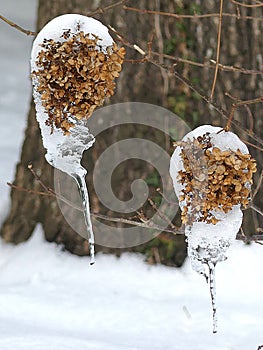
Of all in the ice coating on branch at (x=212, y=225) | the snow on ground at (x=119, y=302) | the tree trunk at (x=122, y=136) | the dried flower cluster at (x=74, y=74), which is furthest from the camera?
the tree trunk at (x=122, y=136)

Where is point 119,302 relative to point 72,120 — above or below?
below

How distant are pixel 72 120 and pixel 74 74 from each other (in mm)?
82

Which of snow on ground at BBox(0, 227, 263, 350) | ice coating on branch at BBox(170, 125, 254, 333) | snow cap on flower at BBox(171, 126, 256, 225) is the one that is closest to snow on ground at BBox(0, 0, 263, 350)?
snow on ground at BBox(0, 227, 263, 350)

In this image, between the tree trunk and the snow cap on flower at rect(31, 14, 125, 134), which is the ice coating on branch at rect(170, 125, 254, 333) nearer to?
the snow cap on flower at rect(31, 14, 125, 134)

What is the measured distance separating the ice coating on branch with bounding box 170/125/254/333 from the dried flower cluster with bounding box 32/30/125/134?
0.62 ft

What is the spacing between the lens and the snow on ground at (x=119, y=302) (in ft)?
6.29

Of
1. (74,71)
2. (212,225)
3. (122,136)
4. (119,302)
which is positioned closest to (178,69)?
(122,136)

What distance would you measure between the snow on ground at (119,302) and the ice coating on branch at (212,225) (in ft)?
2.29

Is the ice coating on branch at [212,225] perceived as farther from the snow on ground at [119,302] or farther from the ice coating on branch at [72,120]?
the snow on ground at [119,302]

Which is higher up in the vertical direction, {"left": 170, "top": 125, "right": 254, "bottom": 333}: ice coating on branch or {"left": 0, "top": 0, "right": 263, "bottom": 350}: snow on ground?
{"left": 170, "top": 125, "right": 254, "bottom": 333}: ice coating on branch

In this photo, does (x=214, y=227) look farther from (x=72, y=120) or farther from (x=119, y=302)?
(x=119, y=302)

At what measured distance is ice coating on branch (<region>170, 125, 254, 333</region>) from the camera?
1118mm

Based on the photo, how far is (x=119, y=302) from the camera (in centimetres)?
228

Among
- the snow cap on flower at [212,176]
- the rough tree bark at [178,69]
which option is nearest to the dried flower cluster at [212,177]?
the snow cap on flower at [212,176]
